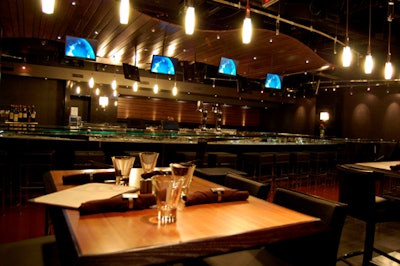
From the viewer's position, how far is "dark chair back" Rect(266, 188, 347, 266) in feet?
4.92

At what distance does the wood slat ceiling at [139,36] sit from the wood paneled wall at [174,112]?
3.68 meters

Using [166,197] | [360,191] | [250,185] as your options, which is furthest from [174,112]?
[166,197]

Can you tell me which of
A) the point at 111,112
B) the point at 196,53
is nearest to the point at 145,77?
the point at 111,112

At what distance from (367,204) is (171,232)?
2102 millimetres

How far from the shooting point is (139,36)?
5949 mm

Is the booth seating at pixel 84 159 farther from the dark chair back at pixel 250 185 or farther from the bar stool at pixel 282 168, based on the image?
the bar stool at pixel 282 168

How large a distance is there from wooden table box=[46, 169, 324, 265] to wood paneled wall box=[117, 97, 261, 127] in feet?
36.0

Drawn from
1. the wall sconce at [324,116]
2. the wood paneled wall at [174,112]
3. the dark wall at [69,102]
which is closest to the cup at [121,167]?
the dark wall at [69,102]

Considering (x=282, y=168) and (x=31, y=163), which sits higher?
(x=31, y=163)


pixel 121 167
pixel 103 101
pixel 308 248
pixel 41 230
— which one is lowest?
pixel 41 230

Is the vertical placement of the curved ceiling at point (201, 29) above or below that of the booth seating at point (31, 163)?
above

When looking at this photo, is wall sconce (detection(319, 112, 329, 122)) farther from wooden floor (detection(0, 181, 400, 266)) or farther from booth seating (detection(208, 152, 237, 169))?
wooden floor (detection(0, 181, 400, 266))

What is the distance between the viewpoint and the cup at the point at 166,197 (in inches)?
46.4

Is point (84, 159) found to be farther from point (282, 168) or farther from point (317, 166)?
point (317, 166)
